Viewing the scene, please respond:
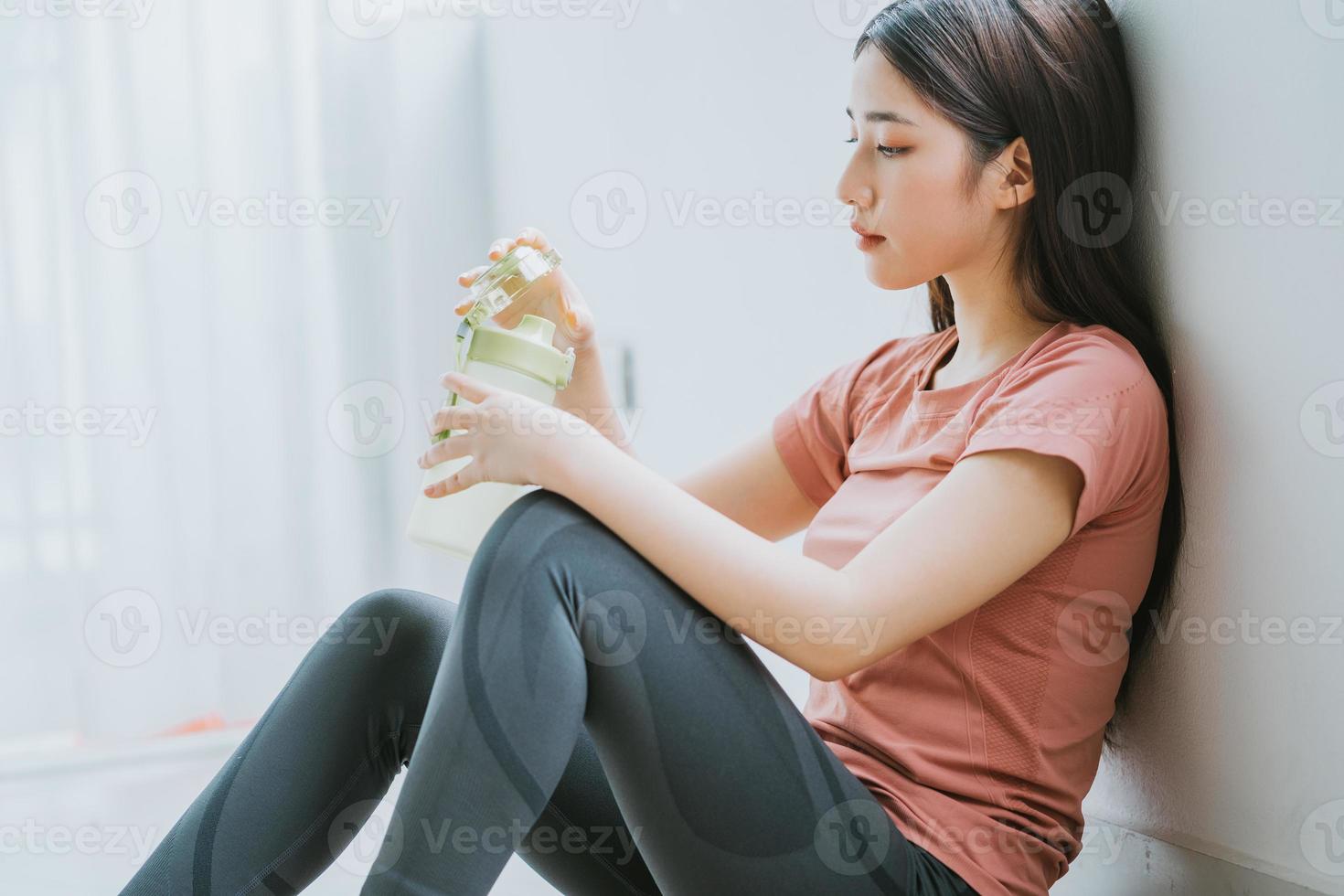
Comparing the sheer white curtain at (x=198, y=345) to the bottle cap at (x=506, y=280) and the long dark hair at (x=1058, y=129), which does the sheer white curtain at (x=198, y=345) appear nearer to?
the bottle cap at (x=506, y=280)

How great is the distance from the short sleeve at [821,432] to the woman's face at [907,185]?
12 cm

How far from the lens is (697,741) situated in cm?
57

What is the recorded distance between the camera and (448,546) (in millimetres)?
767

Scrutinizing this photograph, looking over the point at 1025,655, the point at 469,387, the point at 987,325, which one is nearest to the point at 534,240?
the point at 469,387

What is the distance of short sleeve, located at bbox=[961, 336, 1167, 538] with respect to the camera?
0.61 metres

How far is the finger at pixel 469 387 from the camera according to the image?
2.18ft

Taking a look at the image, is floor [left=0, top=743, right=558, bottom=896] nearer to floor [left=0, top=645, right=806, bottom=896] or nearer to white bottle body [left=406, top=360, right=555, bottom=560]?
floor [left=0, top=645, right=806, bottom=896]

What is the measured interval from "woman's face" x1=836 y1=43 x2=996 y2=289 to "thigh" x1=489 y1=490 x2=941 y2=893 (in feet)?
0.94

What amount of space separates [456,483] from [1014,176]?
39 cm

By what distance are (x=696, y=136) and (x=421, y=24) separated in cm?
88

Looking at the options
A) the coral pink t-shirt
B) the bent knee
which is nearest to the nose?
the coral pink t-shirt

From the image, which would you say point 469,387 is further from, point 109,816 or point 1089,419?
point 109,816

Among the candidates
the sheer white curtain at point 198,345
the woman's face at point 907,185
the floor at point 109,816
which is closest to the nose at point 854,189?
the woman's face at point 907,185

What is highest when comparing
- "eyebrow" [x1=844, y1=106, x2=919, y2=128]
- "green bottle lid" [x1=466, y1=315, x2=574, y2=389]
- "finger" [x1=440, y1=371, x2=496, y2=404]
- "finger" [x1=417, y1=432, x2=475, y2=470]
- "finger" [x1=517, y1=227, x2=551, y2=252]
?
"eyebrow" [x1=844, y1=106, x2=919, y2=128]
